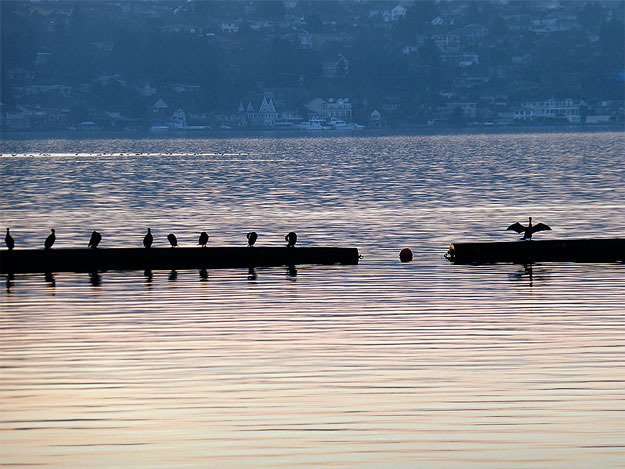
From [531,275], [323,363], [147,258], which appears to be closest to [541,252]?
[531,275]

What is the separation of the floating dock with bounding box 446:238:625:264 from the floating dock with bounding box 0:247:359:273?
400 cm

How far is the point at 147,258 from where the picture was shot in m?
40.4

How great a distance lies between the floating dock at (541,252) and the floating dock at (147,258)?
13.1 ft

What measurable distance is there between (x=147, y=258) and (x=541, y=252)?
32.1ft

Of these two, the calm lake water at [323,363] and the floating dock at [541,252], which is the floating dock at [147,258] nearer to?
the calm lake water at [323,363]

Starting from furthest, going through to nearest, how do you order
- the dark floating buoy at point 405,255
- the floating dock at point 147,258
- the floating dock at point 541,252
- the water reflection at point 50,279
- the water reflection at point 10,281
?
the dark floating buoy at point 405,255 < the floating dock at point 541,252 < the floating dock at point 147,258 < the water reflection at point 50,279 < the water reflection at point 10,281

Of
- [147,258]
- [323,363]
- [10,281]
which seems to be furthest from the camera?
[147,258]

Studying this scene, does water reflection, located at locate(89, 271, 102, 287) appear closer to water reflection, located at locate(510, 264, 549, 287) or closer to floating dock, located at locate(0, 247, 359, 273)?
floating dock, located at locate(0, 247, 359, 273)

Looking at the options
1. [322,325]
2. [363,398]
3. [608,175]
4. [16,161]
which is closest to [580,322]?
[322,325]

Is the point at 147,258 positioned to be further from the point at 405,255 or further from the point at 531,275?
the point at 531,275

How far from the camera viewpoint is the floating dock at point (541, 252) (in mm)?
41188

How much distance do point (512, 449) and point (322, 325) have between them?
33.8 feet

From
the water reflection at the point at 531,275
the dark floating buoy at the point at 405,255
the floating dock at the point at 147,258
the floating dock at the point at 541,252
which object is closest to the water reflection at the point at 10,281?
the floating dock at the point at 147,258

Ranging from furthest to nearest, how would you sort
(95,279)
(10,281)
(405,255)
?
(405,255) < (95,279) < (10,281)
